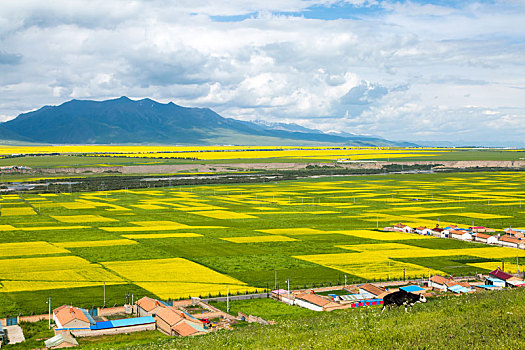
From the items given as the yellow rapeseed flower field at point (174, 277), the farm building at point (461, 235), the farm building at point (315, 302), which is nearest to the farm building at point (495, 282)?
the farm building at point (315, 302)

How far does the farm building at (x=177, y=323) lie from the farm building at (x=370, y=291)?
13238 mm

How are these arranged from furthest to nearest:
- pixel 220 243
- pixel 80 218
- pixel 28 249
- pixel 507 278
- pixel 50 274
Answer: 1. pixel 80 218
2. pixel 220 243
3. pixel 28 249
4. pixel 50 274
5. pixel 507 278

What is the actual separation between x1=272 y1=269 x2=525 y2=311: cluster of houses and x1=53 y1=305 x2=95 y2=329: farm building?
14032 millimetres

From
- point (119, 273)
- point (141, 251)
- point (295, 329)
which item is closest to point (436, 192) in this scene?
point (141, 251)

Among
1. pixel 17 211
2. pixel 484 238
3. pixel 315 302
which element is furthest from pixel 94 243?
pixel 484 238

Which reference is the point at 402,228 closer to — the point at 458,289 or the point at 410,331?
the point at 458,289

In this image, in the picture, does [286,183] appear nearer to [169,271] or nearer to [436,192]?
[436,192]

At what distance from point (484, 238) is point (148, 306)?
43.3m

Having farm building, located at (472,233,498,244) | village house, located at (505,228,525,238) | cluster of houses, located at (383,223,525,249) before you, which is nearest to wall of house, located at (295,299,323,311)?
cluster of houses, located at (383,223,525,249)

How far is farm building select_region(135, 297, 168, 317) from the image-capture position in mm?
40812

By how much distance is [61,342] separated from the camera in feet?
117

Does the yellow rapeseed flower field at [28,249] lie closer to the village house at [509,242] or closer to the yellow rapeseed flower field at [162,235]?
the yellow rapeseed flower field at [162,235]

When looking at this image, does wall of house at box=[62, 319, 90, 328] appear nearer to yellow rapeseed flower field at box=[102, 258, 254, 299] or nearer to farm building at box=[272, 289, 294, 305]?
yellow rapeseed flower field at box=[102, 258, 254, 299]

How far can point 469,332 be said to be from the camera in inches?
998
